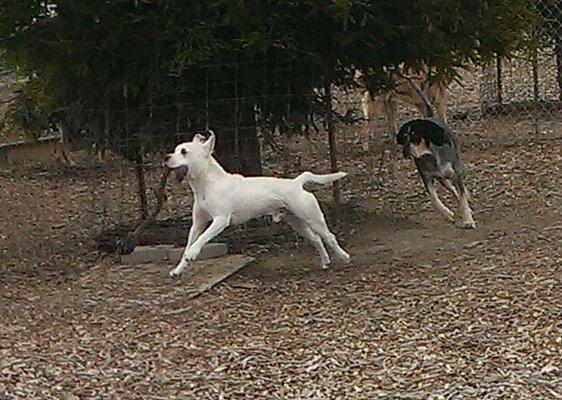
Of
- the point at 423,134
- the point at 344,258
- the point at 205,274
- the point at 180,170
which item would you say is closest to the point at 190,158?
the point at 180,170

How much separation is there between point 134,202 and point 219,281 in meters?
3.10

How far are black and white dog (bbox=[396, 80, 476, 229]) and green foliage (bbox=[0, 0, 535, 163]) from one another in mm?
441

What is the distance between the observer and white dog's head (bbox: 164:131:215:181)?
700cm

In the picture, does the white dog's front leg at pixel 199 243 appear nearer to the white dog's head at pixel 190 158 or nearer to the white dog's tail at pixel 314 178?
the white dog's head at pixel 190 158

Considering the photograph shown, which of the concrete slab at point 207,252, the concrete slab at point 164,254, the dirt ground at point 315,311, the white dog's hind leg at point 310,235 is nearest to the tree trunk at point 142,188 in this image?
the dirt ground at point 315,311

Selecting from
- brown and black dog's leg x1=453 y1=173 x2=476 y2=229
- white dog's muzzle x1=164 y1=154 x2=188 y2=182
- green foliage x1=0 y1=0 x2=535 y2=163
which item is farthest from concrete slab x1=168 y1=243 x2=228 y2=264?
brown and black dog's leg x1=453 y1=173 x2=476 y2=229

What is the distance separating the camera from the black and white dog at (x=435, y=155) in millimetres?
8242

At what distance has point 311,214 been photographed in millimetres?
7164

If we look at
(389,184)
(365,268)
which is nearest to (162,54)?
(365,268)

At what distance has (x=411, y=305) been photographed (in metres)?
6.22

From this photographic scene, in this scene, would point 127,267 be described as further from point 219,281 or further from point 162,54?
point 162,54

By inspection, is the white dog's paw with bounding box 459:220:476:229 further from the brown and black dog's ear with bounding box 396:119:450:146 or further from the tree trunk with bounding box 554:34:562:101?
the tree trunk with bounding box 554:34:562:101

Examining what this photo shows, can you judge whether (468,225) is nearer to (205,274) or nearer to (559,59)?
(205,274)

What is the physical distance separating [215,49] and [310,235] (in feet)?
4.16
